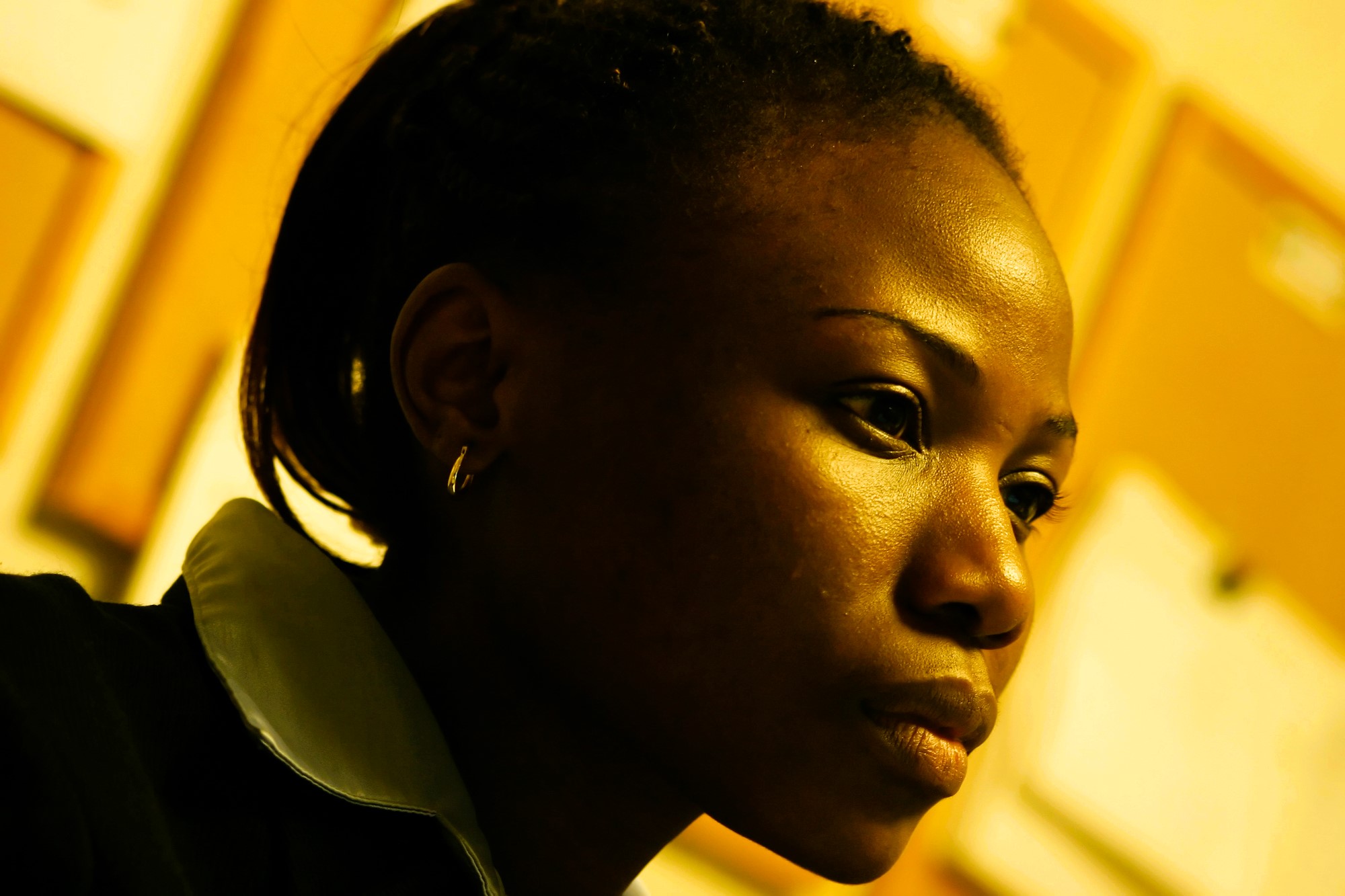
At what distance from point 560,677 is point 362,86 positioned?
35 cm

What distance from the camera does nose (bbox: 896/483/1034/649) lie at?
476 mm

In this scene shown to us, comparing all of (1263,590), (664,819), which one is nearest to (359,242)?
(664,819)

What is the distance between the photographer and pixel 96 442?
2.44 ft

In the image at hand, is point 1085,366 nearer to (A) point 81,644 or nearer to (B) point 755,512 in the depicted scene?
(B) point 755,512

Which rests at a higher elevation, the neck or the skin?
the skin

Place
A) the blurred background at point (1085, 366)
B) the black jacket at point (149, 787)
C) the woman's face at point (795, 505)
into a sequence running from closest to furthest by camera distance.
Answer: the black jacket at point (149, 787)
the woman's face at point (795, 505)
the blurred background at point (1085, 366)

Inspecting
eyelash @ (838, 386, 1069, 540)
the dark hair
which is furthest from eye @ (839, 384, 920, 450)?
the dark hair

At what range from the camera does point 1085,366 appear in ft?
3.41

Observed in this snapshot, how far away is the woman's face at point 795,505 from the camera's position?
0.47 meters

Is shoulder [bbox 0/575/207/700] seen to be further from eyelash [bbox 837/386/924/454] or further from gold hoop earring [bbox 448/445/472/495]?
eyelash [bbox 837/386/924/454]

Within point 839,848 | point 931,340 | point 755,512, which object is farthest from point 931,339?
point 839,848

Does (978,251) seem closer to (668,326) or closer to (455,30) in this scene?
(668,326)

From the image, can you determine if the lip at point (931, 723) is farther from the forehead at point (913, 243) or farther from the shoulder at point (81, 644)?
the shoulder at point (81, 644)

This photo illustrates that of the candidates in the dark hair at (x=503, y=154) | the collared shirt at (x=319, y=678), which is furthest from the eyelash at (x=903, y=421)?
the collared shirt at (x=319, y=678)
